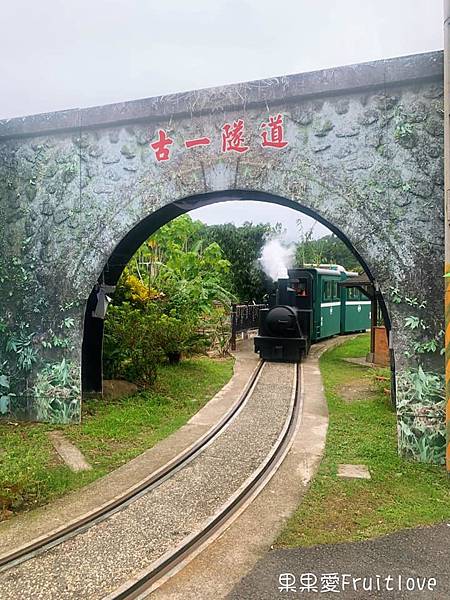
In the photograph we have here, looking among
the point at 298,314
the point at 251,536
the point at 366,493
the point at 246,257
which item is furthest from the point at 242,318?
the point at 251,536

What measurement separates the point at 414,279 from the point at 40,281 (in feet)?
17.2

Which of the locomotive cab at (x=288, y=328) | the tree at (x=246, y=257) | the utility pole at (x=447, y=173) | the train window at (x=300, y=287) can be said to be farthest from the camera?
the tree at (x=246, y=257)

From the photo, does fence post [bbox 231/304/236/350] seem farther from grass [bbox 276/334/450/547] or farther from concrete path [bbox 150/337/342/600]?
concrete path [bbox 150/337/342/600]

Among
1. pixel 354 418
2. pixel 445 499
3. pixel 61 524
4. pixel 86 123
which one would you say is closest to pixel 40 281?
pixel 86 123

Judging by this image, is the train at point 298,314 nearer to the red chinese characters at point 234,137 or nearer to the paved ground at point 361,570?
the red chinese characters at point 234,137

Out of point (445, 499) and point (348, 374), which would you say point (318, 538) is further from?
point (348, 374)

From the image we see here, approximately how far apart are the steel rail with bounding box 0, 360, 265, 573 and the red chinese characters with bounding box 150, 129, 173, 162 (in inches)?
152

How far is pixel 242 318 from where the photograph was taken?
60.7 feet

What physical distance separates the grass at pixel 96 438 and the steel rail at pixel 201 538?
1.59 meters

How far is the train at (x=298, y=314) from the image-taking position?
13103mm

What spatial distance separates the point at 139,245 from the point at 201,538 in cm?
532

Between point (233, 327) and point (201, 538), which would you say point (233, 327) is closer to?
point (233, 327)

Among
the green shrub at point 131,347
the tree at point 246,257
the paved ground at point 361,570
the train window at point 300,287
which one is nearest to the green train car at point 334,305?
the train window at point 300,287

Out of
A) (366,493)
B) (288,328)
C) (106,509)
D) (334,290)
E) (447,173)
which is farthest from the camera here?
(334,290)
